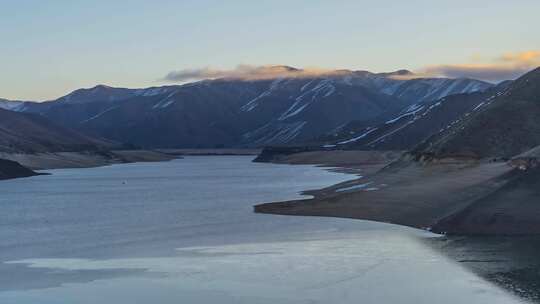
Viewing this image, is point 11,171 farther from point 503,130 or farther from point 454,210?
point 454,210

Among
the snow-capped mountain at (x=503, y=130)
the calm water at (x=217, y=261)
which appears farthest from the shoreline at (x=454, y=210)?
the snow-capped mountain at (x=503, y=130)

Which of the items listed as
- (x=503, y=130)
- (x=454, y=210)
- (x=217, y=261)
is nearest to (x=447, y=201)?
(x=454, y=210)

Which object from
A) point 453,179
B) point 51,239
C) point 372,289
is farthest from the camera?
point 453,179

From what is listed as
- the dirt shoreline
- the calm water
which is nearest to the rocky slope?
the calm water

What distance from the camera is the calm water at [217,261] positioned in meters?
33.0

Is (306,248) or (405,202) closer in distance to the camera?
(306,248)

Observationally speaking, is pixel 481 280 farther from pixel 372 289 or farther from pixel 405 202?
pixel 405 202

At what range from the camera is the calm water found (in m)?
33.0

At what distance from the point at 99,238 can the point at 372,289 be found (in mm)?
21634

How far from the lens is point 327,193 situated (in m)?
75.5

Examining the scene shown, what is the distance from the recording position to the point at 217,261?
40688mm

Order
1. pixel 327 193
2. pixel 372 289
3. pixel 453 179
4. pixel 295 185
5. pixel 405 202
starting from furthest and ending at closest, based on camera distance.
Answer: pixel 295 185, pixel 327 193, pixel 453 179, pixel 405 202, pixel 372 289

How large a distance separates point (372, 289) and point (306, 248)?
11.1m

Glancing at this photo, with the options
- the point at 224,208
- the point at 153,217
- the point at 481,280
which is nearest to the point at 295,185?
the point at 224,208
